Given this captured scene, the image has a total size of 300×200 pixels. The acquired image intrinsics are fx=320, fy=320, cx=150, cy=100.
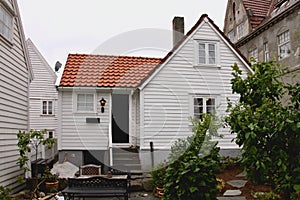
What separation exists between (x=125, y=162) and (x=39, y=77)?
13882mm

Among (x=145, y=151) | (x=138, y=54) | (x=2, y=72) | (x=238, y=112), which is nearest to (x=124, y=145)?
(x=145, y=151)

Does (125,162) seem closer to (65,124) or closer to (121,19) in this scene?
(65,124)

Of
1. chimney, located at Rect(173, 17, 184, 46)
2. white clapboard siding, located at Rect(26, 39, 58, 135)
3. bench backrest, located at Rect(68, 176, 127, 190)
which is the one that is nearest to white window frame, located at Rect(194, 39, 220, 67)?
chimney, located at Rect(173, 17, 184, 46)

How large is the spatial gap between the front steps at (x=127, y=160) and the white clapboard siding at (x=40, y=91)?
10.9m

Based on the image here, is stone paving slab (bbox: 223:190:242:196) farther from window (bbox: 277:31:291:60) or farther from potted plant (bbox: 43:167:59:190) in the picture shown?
window (bbox: 277:31:291:60)

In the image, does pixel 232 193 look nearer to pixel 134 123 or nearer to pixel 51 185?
pixel 51 185

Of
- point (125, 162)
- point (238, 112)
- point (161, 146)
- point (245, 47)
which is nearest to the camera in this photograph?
point (238, 112)

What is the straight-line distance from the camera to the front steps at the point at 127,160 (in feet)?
38.3

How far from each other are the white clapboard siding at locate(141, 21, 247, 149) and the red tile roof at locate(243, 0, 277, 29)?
338 inches

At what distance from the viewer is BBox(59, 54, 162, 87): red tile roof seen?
13477 millimetres

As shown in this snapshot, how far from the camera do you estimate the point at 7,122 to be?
976 cm

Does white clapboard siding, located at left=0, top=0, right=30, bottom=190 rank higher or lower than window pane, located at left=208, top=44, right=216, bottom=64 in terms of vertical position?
lower

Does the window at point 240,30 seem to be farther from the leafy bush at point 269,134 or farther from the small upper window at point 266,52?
the leafy bush at point 269,134

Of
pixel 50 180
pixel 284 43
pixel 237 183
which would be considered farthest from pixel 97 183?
pixel 284 43
